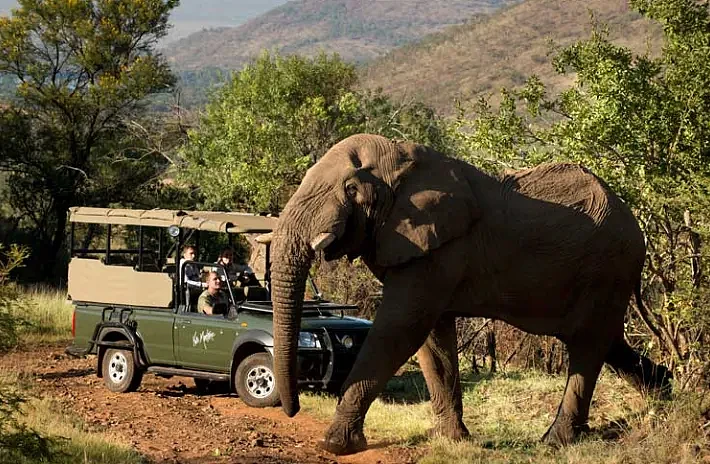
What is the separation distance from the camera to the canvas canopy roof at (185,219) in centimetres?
1359

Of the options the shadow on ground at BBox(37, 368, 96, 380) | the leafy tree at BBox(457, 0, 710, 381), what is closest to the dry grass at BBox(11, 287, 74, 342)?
the shadow on ground at BBox(37, 368, 96, 380)

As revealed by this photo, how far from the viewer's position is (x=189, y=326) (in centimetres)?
1349

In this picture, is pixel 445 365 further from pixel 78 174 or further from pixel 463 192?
pixel 78 174

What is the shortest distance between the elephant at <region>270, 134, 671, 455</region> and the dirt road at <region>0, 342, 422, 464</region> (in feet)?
2.34

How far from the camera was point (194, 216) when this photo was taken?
45.9 feet

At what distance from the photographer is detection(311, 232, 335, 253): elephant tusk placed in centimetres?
898

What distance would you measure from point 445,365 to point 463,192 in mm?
1866

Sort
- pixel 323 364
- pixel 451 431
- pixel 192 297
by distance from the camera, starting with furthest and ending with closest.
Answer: pixel 192 297, pixel 323 364, pixel 451 431

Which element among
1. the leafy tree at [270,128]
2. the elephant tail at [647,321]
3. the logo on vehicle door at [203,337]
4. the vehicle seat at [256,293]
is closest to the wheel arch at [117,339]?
the logo on vehicle door at [203,337]

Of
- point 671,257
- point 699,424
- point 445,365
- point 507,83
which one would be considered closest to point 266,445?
point 445,365

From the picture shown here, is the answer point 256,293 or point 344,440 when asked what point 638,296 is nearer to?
point 344,440

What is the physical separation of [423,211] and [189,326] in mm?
5070

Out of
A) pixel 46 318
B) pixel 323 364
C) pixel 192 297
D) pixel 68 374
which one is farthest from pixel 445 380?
pixel 46 318

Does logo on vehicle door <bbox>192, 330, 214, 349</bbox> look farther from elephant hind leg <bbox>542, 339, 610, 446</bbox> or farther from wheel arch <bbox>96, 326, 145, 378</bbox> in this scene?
elephant hind leg <bbox>542, 339, 610, 446</bbox>
